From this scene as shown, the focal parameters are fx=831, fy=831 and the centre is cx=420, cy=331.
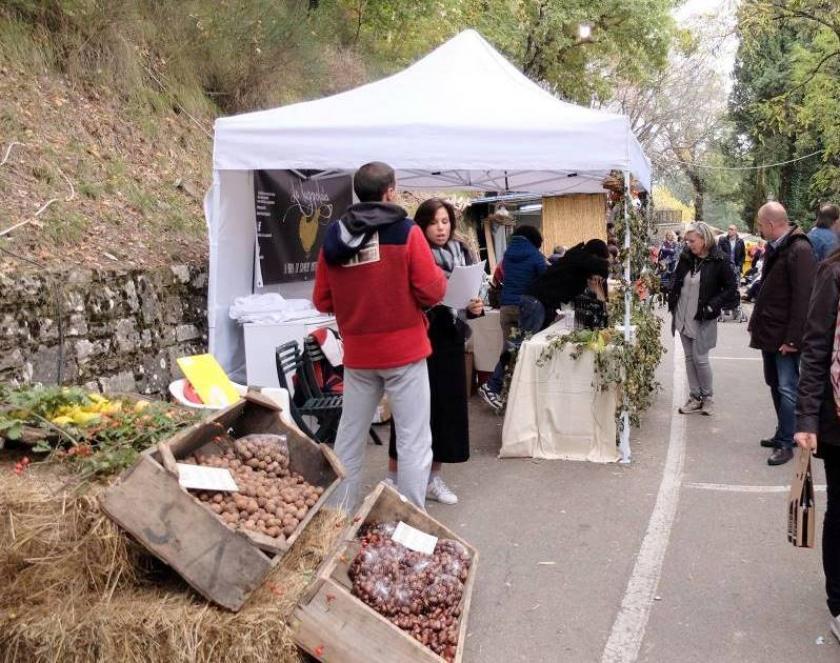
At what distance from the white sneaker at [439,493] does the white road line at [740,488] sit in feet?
5.54

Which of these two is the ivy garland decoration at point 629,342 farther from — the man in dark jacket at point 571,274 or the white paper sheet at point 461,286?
the white paper sheet at point 461,286

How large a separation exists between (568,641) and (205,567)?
1666mm

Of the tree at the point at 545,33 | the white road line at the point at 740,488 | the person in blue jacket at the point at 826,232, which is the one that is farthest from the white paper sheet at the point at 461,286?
the tree at the point at 545,33

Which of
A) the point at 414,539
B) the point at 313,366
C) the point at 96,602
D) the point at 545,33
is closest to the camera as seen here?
the point at 96,602

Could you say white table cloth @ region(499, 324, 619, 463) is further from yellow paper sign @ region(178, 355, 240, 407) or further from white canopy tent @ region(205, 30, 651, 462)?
yellow paper sign @ region(178, 355, 240, 407)

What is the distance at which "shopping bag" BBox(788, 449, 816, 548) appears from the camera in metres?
3.52

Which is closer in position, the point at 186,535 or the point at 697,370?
A: the point at 186,535

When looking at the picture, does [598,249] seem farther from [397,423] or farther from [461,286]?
[397,423]

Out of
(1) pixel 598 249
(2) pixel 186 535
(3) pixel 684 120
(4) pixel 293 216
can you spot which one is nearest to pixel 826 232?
(1) pixel 598 249

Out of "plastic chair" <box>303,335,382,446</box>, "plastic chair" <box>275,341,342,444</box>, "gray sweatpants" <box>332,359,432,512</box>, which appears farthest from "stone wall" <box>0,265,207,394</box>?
"gray sweatpants" <box>332,359,432,512</box>

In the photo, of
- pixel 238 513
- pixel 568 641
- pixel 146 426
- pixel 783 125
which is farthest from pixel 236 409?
pixel 783 125

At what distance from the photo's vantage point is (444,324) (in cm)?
520

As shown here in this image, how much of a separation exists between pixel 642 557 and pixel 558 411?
1918 mm

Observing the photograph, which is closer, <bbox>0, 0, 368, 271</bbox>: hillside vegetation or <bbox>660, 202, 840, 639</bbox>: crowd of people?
<bbox>660, 202, 840, 639</bbox>: crowd of people
